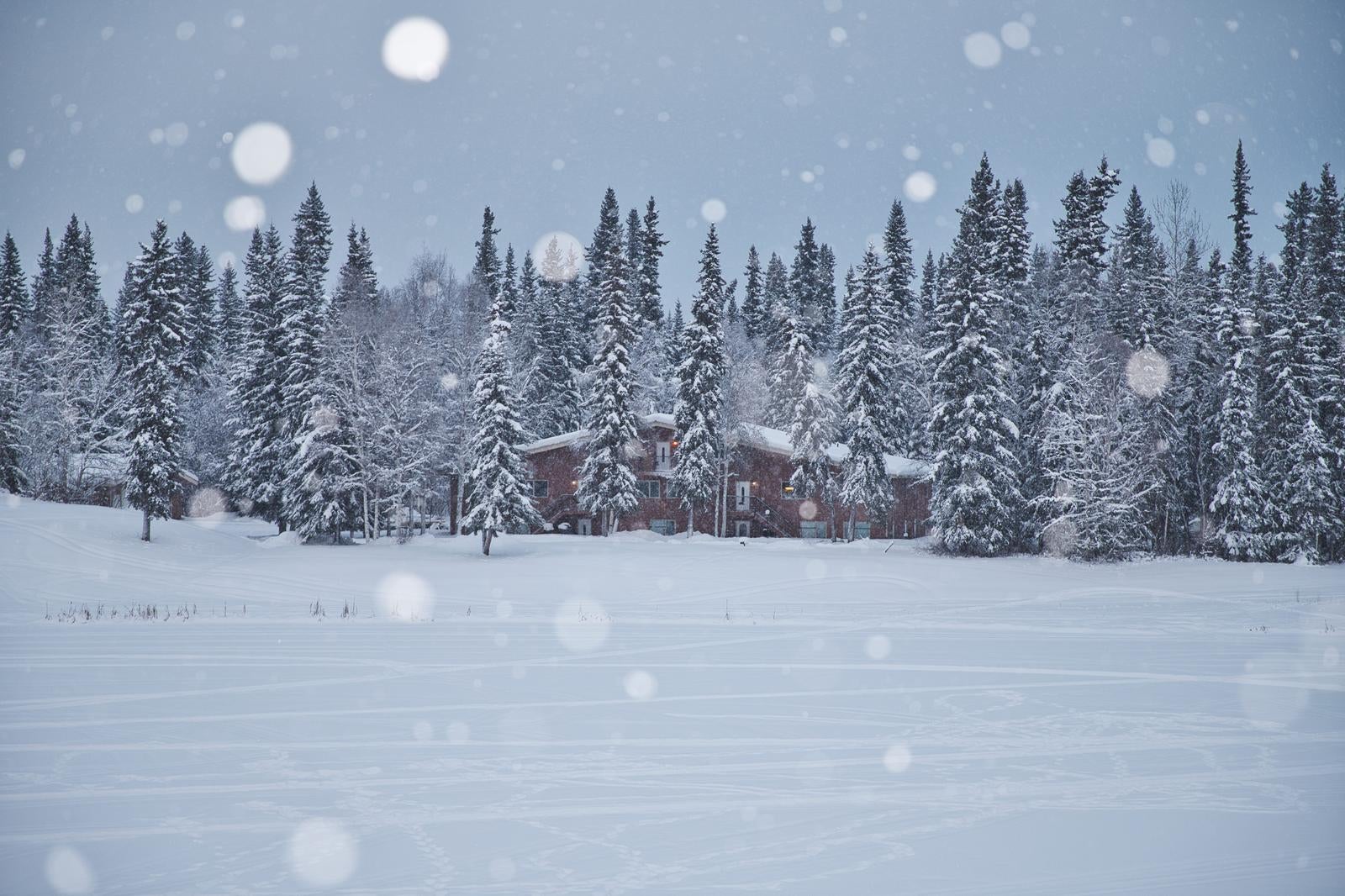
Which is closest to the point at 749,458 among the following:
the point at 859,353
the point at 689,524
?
the point at 689,524

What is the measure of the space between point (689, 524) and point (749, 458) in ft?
20.4

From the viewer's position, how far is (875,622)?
63.3 ft

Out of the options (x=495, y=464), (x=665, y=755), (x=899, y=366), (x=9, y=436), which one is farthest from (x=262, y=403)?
(x=665, y=755)

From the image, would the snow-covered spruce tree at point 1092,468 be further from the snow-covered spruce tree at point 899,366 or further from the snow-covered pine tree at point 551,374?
the snow-covered pine tree at point 551,374

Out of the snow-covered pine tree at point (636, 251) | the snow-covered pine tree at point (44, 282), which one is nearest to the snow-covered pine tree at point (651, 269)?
the snow-covered pine tree at point (636, 251)

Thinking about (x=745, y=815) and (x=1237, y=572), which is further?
(x=1237, y=572)

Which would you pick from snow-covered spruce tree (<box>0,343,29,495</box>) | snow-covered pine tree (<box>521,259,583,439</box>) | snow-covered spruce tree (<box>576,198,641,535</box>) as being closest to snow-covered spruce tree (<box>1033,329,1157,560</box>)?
snow-covered spruce tree (<box>576,198,641,535</box>)

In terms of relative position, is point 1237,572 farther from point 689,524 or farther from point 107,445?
point 107,445

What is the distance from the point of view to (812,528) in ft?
165

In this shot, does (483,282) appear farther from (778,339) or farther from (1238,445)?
(1238,445)

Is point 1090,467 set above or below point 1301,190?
below

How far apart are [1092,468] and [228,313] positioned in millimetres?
78547

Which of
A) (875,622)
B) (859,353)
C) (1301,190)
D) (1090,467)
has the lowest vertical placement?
(875,622)

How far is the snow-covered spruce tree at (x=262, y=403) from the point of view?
44.3 meters
